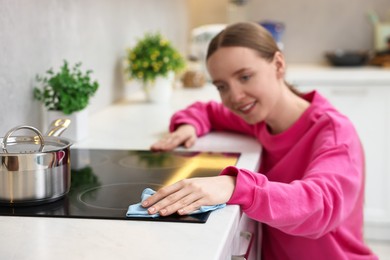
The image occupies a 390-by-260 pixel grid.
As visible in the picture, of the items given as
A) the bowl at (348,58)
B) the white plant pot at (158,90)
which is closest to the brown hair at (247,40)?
the white plant pot at (158,90)

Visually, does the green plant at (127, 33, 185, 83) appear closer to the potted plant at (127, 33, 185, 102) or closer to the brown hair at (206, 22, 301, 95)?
the potted plant at (127, 33, 185, 102)

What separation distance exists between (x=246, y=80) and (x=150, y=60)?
37.3 inches

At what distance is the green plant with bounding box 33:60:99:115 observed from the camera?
169 cm

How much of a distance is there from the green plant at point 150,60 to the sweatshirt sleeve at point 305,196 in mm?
1220

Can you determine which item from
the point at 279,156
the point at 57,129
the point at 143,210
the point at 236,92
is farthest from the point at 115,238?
the point at 279,156

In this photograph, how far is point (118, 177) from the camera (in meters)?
1.41

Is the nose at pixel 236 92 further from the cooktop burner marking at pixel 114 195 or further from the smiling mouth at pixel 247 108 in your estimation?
the cooktop burner marking at pixel 114 195

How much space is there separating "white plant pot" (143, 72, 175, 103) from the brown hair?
84cm

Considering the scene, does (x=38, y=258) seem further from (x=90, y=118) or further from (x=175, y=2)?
(x=175, y=2)

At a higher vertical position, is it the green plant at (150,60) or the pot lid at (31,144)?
the green plant at (150,60)

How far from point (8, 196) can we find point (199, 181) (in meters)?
0.36

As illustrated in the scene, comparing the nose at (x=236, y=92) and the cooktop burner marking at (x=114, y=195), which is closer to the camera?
the cooktop burner marking at (x=114, y=195)

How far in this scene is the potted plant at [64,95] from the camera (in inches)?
66.5

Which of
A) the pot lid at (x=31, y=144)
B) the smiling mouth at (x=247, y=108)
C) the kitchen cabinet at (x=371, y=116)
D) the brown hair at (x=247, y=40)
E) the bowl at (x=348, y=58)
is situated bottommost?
the kitchen cabinet at (x=371, y=116)
